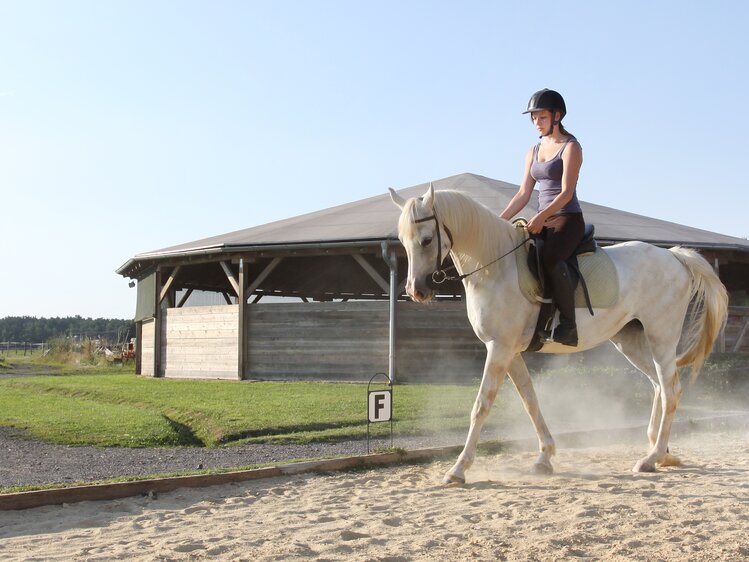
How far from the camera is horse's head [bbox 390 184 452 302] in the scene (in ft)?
20.3

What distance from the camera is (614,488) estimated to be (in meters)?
6.16

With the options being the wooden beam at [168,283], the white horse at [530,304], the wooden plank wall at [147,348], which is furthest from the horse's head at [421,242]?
the wooden plank wall at [147,348]

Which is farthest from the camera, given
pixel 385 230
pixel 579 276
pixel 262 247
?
pixel 262 247

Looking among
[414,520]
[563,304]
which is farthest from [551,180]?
[414,520]

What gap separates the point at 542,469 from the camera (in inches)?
275

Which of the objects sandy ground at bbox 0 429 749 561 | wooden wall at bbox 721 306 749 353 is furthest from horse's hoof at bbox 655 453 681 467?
wooden wall at bbox 721 306 749 353

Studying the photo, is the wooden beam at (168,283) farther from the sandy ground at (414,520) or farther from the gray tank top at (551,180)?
the gray tank top at (551,180)

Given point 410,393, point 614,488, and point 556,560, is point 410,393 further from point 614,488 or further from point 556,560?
point 556,560

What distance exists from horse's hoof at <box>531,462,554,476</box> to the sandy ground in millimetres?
131

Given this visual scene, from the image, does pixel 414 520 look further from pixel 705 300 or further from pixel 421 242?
pixel 705 300

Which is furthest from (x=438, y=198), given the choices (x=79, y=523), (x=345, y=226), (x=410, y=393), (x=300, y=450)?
(x=345, y=226)

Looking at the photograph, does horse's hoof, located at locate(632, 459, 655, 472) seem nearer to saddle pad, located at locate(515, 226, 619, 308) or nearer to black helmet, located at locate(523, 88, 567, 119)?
saddle pad, located at locate(515, 226, 619, 308)

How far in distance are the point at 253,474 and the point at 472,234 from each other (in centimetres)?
276

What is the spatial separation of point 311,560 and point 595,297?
3911 millimetres
